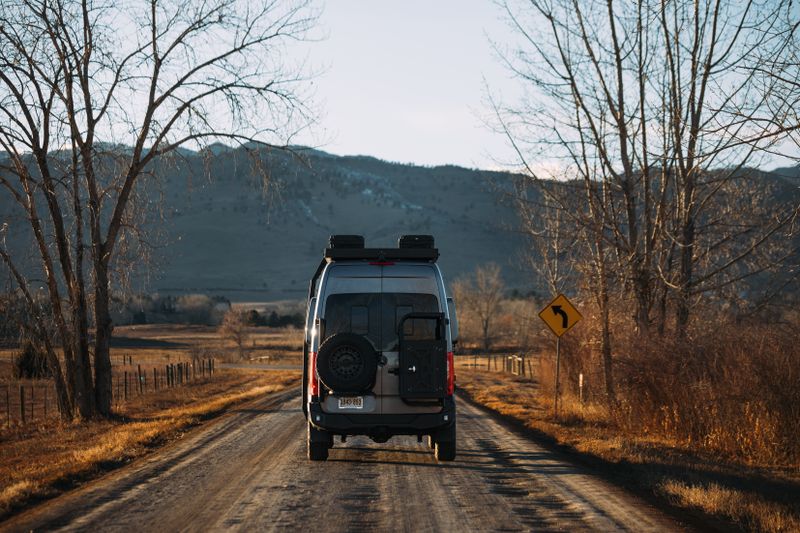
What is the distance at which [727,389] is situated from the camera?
14.9m

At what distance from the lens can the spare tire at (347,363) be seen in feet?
38.4

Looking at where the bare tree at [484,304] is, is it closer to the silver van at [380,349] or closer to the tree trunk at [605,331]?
the tree trunk at [605,331]

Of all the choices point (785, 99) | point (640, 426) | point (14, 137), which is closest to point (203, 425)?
point (14, 137)

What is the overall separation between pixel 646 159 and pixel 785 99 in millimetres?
9799

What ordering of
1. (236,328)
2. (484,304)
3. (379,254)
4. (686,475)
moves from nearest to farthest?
(686,475), (379,254), (236,328), (484,304)

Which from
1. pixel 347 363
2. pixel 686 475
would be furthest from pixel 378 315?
pixel 686 475

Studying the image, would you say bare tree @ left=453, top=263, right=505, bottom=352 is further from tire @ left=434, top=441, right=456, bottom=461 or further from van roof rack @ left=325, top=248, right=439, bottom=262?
van roof rack @ left=325, top=248, right=439, bottom=262

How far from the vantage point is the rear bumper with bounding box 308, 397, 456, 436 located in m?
12.0

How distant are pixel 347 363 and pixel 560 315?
993 cm

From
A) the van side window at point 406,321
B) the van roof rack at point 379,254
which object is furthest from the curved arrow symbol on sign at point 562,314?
the van side window at point 406,321

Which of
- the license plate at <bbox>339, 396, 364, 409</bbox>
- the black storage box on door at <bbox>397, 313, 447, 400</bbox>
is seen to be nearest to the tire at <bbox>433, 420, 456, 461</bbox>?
the black storage box on door at <bbox>397, 313, 447, 400</bbox>

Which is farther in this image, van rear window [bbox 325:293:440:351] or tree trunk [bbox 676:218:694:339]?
tree trunk [bbox 676:218:694:339]

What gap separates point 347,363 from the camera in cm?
1181

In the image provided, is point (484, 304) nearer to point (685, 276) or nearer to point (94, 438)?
point (685, 276)
